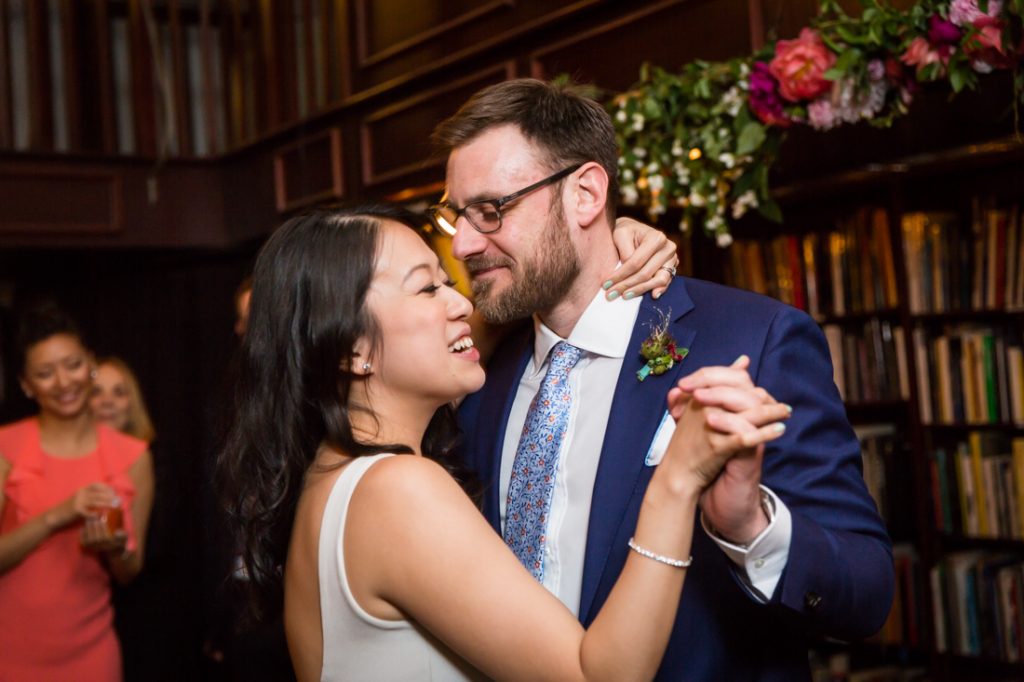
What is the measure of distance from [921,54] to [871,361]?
1.82 m

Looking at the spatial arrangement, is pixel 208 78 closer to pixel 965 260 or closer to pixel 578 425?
pixel 965 260

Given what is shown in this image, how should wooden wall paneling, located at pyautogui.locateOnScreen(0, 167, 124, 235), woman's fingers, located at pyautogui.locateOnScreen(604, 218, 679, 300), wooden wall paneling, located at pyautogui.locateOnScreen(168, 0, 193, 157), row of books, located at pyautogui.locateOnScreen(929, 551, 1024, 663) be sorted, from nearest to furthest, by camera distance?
woman's fingers, located at pyautogui.locateOnScreen(604, 218, 679, 300), row of books, located at pyautogui.locateOnScreen(929, 551, 1024, 663), wooden wall paneling, located at pyautogui.locateOnScreen(0, 167, 124, 235), wooden wall paneling, located at pyautogui.locateOnScreen(168, 0, 193, 157)

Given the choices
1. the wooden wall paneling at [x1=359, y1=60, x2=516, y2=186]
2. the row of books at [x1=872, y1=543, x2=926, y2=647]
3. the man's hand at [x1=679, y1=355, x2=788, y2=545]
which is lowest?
the row of books at [x1=872, y1=543, x2=926, y2=647]

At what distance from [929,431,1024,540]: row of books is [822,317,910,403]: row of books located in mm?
301

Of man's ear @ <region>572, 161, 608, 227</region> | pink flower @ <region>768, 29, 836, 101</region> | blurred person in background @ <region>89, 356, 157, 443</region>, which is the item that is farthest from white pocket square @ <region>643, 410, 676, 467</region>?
blurred person in background @ <region>89, 356, 157, 443</region>

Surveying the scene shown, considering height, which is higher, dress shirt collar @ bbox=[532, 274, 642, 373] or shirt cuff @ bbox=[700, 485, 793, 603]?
dress shirt collar @ bbox=[532, 274, 642, 373]

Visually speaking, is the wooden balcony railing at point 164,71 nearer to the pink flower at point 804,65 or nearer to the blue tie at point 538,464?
the pink flower at point 804,65

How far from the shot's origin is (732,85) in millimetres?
3146

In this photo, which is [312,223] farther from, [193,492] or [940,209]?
[193,492]

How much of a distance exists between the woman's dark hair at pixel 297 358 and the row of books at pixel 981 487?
2.70 metres

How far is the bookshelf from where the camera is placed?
368cm

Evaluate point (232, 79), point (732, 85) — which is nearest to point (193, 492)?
point (232, 79)

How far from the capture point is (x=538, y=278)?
217 cm

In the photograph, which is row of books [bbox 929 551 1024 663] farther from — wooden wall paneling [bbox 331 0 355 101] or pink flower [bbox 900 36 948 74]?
wooden wall paneling [bbox 331 0 355 101]
